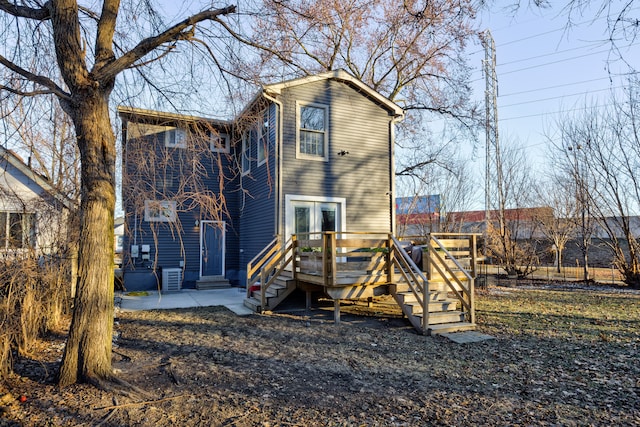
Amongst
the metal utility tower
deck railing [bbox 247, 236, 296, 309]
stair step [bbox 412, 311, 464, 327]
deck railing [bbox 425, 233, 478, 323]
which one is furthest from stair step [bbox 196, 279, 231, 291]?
the metal utility tower

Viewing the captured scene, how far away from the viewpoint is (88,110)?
13.6 ft

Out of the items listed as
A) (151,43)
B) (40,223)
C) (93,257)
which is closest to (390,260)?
(93,257)

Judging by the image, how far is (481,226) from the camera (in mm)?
23781

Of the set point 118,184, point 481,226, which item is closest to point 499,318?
point 118,184

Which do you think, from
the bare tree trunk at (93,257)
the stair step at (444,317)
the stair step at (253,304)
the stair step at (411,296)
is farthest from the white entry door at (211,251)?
the bare tree trunk at (93,257)

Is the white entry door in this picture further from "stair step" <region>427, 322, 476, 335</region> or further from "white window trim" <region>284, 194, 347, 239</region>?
"stair step" <region>427, 322, 476, 335</region>

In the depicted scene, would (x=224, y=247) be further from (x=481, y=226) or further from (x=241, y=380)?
(x=481, y=226)

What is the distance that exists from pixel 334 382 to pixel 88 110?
12.7 ft

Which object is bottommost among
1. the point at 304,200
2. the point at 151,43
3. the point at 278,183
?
the point at 304,200

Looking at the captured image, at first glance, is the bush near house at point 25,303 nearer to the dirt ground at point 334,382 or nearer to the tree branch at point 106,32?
the dirt ground at point 334,382

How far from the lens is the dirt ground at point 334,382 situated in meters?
3.40

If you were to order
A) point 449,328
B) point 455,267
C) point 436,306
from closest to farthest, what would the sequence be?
point 449,328, point 436,306, point 455,267

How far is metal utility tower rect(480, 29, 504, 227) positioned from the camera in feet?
55.6

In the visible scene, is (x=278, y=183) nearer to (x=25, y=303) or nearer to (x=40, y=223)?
(x=40, y=223)
